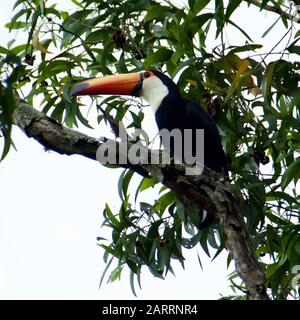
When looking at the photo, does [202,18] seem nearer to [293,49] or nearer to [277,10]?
[277,10]

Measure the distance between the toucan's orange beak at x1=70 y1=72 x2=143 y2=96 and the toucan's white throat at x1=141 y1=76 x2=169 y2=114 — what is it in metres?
0.05

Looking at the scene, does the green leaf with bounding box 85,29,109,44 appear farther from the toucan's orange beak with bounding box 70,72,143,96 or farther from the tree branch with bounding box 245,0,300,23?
the tree branch with bounding box 245,0,300,23

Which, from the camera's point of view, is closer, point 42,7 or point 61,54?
point 42,7

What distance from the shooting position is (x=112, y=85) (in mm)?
4727

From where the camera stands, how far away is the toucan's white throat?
198 inches

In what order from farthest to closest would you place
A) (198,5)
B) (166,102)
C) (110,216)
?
(166,102), (110,216), (198,5)

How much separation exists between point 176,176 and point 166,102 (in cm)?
171

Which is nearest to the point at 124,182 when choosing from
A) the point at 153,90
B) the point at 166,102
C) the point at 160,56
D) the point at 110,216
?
the point at 110,216

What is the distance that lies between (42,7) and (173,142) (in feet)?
4.11
